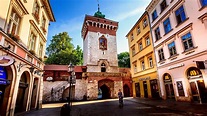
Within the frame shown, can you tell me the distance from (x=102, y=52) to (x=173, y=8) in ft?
56.3

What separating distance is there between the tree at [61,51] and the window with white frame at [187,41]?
2647 cm

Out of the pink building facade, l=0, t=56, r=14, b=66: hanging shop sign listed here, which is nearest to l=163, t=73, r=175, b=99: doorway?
the pink building facade

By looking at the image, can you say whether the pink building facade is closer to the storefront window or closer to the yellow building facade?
the storefront window

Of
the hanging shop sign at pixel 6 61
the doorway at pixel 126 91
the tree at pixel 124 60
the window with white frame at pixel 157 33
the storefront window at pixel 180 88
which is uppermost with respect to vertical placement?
the tree at pixel 124 60

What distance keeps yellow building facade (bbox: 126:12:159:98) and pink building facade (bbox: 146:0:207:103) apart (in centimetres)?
131

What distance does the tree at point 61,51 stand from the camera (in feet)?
103

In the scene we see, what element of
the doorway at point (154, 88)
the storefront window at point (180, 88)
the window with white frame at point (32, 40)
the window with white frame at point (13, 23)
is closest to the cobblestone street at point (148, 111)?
the storefront window at point (180, 88)

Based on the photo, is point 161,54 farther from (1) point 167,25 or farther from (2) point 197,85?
(2) point 197,85

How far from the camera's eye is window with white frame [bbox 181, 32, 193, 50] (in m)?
11.0

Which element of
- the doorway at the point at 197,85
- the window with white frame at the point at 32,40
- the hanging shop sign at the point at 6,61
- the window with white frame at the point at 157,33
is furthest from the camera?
the window with white frame at the point at 157,33

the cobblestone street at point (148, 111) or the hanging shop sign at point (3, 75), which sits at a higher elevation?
the hanging shop sign at point (3, 75)

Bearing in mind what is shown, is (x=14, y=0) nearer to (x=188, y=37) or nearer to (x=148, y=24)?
(x=188, y=37)

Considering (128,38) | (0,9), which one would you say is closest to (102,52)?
(128,38)

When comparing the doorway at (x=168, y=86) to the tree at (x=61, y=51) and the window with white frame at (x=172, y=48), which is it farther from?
the tree at (x=61, y=51)
